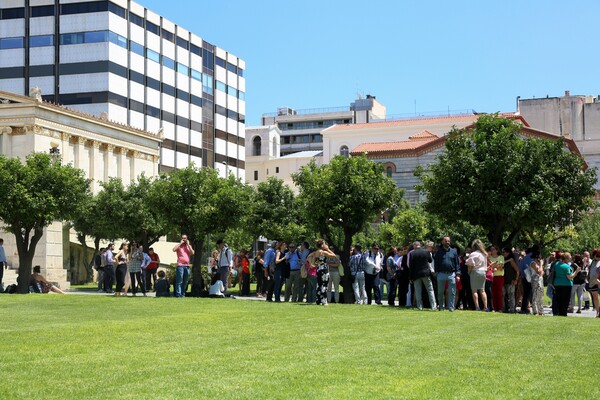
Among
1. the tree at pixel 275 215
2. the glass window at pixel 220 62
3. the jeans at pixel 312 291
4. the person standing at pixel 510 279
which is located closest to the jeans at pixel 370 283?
the jeans at pixel 312 291

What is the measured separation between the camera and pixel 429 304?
2344 cm

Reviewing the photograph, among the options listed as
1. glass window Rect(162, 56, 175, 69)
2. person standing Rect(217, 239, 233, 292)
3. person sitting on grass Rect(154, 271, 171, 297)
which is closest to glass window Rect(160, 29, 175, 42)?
glass window Rect(162, 56, 175, 69)

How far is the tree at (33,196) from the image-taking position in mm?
31469

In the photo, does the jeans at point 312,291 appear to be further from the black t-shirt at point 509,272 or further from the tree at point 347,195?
the black t-shirt at point 509,272

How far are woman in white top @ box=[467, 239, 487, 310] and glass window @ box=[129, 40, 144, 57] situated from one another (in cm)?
5448

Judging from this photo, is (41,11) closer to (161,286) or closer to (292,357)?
(161,286)

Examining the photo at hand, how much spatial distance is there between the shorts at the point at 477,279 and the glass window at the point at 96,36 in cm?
5244

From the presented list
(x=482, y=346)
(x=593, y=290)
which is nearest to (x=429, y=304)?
(x=593, y=290)

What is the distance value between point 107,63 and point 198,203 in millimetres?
38680

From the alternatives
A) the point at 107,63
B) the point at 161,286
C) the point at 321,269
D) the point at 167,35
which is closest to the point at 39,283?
the point at 161,286

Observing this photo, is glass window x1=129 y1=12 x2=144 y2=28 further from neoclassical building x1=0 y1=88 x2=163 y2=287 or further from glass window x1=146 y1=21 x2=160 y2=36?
neoclassical building x1=0 y1=88 x2=163 y2=287

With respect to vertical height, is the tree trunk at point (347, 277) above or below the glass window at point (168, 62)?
below

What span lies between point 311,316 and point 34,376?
9920 millimetres

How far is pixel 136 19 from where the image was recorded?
72.8 m
